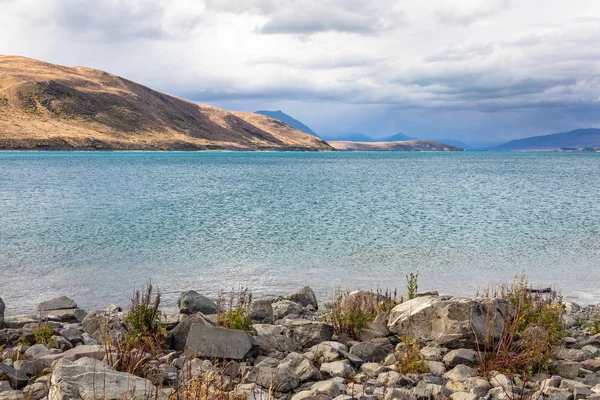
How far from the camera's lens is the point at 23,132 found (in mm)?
182500

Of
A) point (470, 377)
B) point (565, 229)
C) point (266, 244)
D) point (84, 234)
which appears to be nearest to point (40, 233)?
point (84, 234)

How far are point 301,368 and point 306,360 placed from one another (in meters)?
0.23

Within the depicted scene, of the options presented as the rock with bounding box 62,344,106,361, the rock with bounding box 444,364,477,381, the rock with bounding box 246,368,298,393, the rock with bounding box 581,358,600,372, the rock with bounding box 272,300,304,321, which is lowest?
the rock with bounding box 272,300,304,321

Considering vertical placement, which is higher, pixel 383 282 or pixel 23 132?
pixel 23 132

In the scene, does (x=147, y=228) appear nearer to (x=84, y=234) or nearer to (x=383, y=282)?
(x=84, y=234)

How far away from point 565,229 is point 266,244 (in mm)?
20760

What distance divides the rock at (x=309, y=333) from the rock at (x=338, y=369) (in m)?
1.60

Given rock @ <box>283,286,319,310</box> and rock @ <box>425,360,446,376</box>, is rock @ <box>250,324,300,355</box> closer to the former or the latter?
rock @ <box>425,360,446,376</box>

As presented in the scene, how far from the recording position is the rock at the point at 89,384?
21.2 feet

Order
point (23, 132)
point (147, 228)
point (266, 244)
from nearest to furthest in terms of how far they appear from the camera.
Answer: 1. point (266, 244)
2. point (147, 228)
3. point (23, 132)

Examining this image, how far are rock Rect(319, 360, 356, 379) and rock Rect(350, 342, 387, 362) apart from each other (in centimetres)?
76

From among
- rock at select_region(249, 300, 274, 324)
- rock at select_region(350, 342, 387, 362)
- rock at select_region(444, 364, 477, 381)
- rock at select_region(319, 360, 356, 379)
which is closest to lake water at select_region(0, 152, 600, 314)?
rock at select_region(249, 300, 274, 324)

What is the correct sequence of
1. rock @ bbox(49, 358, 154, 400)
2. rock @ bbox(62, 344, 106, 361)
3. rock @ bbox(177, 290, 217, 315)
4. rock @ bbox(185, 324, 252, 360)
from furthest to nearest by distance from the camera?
rock @ bbox(177, 290, 217, 315) → rock @ bbox(185, 324, 252, 360) → rock @ bbox(62, 344, 106, 361) → rock @ bbox(49, 358, 154, 400)

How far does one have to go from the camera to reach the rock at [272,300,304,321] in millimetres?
14930
